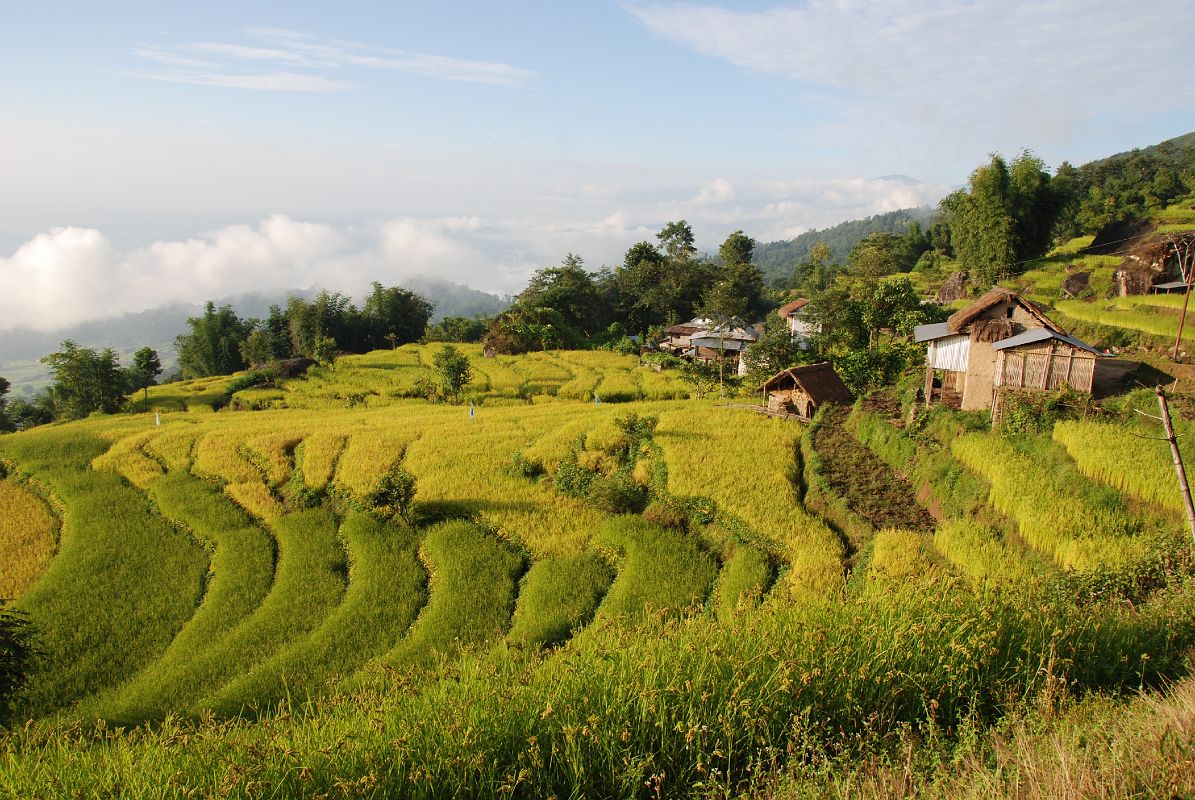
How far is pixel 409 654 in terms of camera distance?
1054cm

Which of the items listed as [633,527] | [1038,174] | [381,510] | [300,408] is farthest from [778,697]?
[1038,174]

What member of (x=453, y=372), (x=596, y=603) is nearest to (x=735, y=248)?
(x=453, y=372)

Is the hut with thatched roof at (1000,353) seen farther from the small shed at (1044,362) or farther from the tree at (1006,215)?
the tree at (1006,215)

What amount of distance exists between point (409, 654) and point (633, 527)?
6154 millimetres

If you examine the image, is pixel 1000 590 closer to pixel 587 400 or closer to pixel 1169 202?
pixel 587 400

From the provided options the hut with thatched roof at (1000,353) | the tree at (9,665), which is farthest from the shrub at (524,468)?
the hut with thatched roof at (1000,353)

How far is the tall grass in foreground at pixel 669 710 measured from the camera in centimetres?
425

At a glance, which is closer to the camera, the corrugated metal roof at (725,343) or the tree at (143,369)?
the corrugated metal roof at (725,343)

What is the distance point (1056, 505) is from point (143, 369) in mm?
59394

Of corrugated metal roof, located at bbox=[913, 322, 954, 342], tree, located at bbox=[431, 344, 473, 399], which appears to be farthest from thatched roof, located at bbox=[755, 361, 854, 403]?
tree, located at bbox=[431, 344, 473, 399]

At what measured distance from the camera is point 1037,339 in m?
16.0

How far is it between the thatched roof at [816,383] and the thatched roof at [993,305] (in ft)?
18.2

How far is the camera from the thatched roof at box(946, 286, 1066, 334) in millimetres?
17781

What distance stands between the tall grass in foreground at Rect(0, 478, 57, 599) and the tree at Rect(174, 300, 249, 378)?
136 ft
